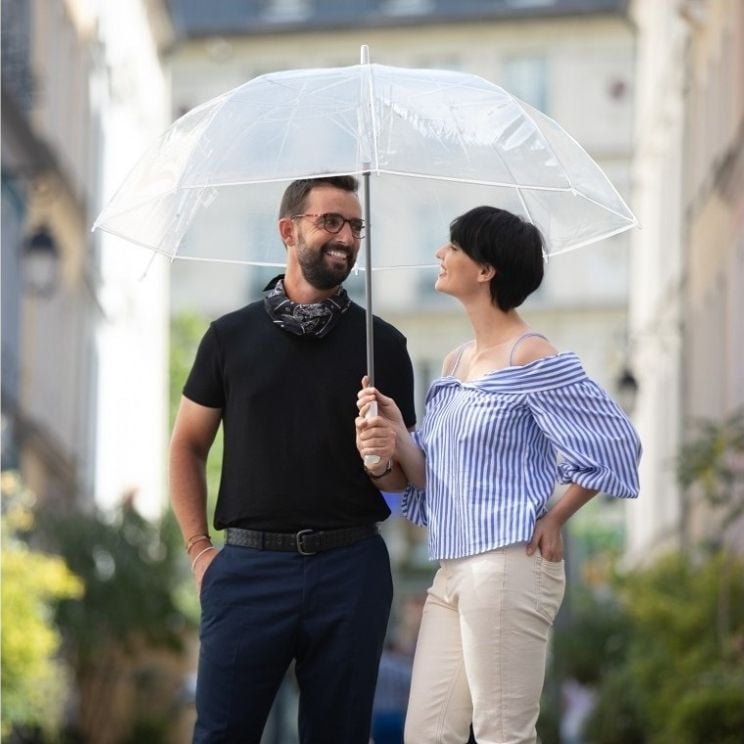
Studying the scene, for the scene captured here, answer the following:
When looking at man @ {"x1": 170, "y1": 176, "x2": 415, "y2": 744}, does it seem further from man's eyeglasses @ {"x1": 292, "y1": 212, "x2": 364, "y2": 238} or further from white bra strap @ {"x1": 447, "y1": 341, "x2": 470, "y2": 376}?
white bra strap @ {"x1": 447, "y1": 341, "x2": 470, "y2": 376}

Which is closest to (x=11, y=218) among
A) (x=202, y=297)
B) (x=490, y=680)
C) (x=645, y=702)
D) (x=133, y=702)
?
(x=133, y=702)

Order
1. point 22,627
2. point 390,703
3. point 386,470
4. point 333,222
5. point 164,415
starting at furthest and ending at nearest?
point 164,415 → point 22,627 → point 390,703 → point 333,222 → point 386,470

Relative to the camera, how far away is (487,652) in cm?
644

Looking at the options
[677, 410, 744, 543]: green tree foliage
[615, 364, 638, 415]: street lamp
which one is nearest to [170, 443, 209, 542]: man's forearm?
[677, 410, 744, 543]: green tree foliage

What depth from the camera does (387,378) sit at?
22.9 ft

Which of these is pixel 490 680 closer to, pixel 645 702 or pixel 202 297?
pixel 645 702

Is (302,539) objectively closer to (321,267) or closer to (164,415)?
(321,267)

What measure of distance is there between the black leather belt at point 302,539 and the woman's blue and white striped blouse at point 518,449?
0.26 meters

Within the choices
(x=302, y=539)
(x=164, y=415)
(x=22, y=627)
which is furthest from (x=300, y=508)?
(x=164, y=415)

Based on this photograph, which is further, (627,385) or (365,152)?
(627,385)

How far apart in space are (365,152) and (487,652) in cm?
144

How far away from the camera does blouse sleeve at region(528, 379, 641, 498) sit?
6547 mm

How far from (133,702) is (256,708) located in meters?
24.4

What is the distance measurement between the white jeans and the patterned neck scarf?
82 centimetres
